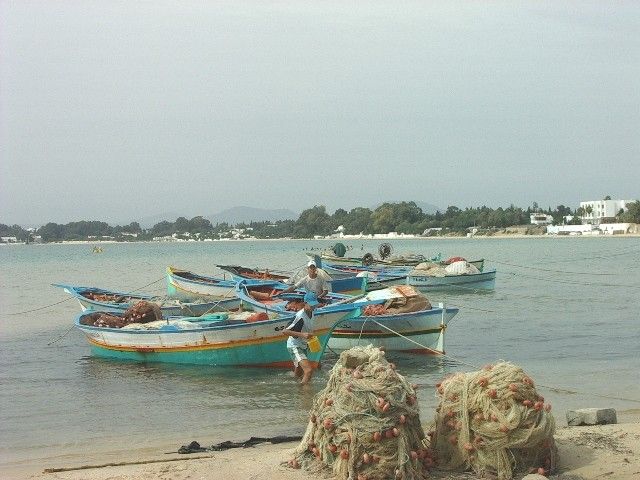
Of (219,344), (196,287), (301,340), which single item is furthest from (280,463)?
(196,287)

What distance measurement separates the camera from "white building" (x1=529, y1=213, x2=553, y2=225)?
15380 centimetres

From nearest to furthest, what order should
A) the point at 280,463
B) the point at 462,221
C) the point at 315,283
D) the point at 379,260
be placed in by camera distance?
the point at 280,463, the point at 315,283, the point at 379,260, the point at 462,221

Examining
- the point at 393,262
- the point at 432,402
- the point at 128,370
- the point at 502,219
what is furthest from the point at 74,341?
the point at 502,219

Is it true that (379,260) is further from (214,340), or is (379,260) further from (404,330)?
(214,340)

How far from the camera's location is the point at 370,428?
6.83m

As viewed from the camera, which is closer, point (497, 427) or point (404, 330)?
point (497, 427)

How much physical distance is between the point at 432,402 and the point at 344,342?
4.94 m

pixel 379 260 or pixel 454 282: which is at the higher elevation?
pixel 379 260

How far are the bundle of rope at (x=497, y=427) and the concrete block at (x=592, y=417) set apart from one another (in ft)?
6.73

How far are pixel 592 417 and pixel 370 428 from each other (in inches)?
143

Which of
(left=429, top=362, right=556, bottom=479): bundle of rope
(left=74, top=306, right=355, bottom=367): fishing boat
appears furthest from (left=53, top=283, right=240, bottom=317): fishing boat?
(left=429, top=362, right=556, bottom=479): bundle of rope

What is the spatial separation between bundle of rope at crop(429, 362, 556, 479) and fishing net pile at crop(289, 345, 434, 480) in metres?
0.33

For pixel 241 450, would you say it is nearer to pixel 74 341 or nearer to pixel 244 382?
pixel 244 382

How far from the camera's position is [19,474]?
8.58 m
